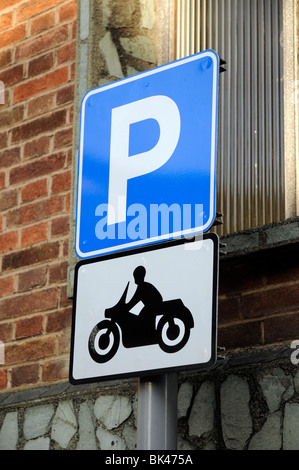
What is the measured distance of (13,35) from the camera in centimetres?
507

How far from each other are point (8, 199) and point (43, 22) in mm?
1015

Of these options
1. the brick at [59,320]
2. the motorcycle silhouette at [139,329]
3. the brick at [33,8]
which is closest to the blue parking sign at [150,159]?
the motorcycle silhouette at [139,329]

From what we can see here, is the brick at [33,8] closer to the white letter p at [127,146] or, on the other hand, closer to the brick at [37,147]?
the brick at [37,147]

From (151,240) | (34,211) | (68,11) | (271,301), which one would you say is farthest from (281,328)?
(68,11)

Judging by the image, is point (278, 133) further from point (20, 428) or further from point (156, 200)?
point (20, 428)

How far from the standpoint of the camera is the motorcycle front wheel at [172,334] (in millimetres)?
2561

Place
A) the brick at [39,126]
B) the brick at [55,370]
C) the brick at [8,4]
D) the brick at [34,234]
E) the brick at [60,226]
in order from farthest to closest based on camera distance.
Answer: the brick at [8,4] → the brick at [39,126] → the brick at [34,234] → the brick at [60,226] → the brick at [55,370]

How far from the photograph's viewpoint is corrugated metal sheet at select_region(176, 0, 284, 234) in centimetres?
393

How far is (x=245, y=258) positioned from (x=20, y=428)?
1471 mm

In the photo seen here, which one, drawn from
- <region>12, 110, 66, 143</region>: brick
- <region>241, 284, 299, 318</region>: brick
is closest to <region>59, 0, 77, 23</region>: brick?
<region>12, 110, 66, 143</region>: brick

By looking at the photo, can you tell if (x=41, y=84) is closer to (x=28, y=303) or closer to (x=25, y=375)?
(x=28, y=303)

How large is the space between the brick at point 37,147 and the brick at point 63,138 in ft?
0.21

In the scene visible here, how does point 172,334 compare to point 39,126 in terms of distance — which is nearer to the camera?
point 172,334

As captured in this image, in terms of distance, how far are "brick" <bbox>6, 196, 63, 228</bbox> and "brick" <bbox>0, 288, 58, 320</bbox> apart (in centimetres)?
40
